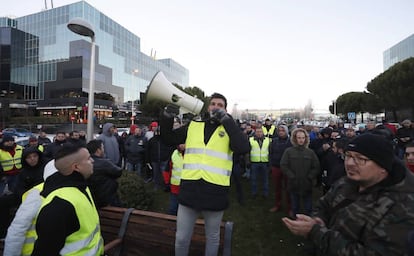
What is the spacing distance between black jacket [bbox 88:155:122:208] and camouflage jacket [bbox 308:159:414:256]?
7.24 ft

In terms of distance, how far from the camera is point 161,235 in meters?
2.94

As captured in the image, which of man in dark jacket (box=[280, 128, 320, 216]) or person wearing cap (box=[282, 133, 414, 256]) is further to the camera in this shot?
man in dark jacket (box=[280, 128, 320, 216])

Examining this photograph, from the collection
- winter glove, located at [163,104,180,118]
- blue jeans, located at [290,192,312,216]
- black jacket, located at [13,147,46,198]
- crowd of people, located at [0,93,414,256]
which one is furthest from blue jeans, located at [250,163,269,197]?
black jacket, located at [13,147,46,198]

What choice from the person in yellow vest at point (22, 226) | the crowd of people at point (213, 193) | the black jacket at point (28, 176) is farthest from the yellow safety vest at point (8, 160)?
the person in yellow vest at point (22, 226)

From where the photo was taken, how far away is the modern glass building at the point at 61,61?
42.6 m

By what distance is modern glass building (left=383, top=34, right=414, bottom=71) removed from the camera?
152 ft

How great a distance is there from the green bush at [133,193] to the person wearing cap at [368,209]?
3.72 metres

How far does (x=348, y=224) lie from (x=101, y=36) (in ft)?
164

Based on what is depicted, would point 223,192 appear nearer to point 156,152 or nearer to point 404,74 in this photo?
point 156,152

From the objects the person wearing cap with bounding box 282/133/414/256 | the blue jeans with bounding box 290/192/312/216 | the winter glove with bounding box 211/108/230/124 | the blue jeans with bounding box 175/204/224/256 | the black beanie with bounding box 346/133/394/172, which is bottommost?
the blue jeans with bounding box 290/192/312/216

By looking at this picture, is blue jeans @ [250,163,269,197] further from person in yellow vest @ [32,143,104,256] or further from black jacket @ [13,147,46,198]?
person in yellow vest @ [32,143,104,256]

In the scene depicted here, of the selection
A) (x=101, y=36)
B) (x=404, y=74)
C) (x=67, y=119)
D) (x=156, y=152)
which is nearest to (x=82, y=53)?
(x=101, y=36)

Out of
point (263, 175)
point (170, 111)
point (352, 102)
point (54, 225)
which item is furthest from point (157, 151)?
point (352, 102)

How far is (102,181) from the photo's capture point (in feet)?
9.55
